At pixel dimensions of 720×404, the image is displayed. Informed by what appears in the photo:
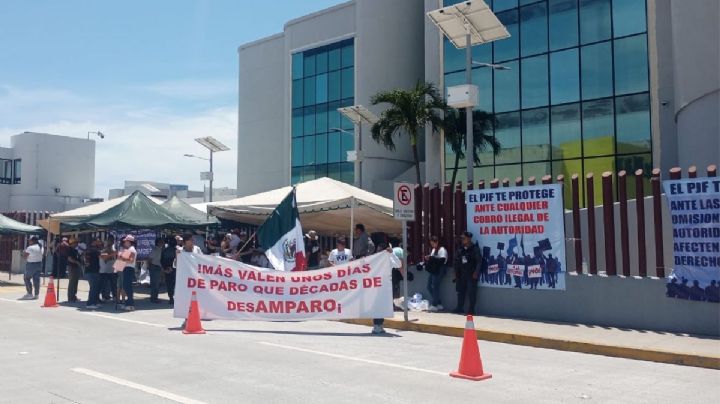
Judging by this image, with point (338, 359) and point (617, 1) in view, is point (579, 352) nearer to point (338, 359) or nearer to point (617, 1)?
point (338, 359)

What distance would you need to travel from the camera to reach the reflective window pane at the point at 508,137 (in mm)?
30266

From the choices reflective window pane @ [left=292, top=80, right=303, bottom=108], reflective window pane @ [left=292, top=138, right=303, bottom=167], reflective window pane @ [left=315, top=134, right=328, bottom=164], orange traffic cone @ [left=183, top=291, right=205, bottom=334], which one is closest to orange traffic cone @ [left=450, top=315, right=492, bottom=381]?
orange traffic cone @ [left=183, top=291, right=205, bottom=334]

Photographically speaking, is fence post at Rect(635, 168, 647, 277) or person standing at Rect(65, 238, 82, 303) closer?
fence post at Rect(635, 168, 647, 277)

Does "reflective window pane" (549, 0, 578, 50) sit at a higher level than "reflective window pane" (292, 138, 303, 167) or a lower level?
higher

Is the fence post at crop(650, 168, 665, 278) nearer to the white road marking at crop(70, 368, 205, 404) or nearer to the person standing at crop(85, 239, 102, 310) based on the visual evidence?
the white road marking at crop(70, 368, 205, 404)

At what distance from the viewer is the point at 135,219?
17.6 m

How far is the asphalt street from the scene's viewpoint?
23.8 feet

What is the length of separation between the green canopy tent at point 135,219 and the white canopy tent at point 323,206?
1.45m

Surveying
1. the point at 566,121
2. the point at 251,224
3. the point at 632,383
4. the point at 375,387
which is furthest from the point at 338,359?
the point at 566,121

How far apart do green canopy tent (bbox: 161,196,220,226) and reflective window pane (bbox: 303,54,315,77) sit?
2350 centimetres

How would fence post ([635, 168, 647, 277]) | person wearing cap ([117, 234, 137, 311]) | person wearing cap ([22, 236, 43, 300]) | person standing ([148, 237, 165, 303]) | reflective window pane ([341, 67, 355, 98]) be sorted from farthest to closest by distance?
reflective window pane ([341, 67, 355, 98]) → person wearing cap ([22, 236, 43, 300]) → person standing ([148, 237, 165, 303]) → person wearing cap ([117, 234, 137, 311]) → fence post ([635, 168, 647, 277])

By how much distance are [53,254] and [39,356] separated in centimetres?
1819

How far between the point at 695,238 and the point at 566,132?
59.4 ft

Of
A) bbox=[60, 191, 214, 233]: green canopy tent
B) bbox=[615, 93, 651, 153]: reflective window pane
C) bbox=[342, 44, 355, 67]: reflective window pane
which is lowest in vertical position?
bbox=[60, 191, 214, 233]: green canopy tent
